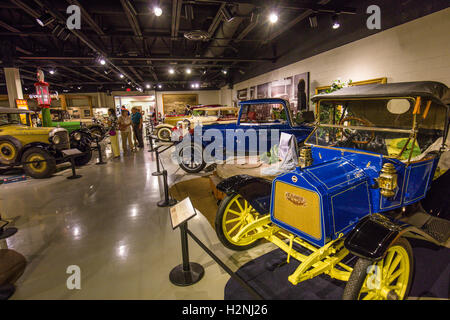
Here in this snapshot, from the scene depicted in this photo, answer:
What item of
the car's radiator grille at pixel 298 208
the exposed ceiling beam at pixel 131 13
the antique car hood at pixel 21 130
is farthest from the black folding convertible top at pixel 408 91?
the antique car hood at pixel 21 130

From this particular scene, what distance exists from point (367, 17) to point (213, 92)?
16.6 m

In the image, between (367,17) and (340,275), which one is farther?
(367,17)

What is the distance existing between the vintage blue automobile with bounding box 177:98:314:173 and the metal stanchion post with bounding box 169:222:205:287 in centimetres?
330

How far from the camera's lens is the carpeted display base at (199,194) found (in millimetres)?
3783

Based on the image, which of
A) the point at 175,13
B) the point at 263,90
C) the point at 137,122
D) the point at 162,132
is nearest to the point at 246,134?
the point at 175,13

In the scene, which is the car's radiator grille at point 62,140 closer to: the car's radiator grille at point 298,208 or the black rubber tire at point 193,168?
the black rubber tire at point 193,168

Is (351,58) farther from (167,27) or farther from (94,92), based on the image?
(94,92)

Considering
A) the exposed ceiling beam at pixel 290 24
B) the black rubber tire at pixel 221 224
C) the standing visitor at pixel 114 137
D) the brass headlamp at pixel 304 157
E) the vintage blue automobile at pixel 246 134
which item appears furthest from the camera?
the standing visitor at pixel 114 137

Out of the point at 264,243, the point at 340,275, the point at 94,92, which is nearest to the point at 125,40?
the point at 264,243

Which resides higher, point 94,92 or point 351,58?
point 94,92

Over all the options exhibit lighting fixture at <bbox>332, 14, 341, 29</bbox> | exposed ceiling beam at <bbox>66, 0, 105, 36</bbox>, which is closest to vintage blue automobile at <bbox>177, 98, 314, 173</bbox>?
exhibit lighting fixture at <bbox>332, 14, 341, 29</bbox>

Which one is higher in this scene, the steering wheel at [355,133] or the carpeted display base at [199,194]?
the steering wheel at [355,133]

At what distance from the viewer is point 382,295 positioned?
172 cm

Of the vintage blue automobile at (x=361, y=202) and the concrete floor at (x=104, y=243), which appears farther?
the concrete floor at (x=104, y=243)
